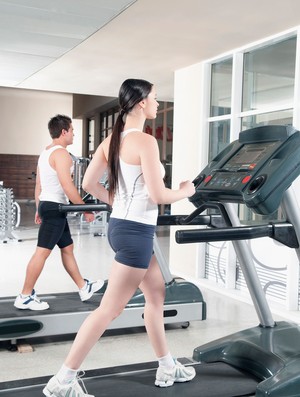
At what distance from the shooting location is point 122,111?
235 cm

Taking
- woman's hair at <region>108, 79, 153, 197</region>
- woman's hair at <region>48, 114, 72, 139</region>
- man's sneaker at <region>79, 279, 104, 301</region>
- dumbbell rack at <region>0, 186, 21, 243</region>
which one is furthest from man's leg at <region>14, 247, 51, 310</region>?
dumbbell rack at <region>0, 186, 21, 243</region>

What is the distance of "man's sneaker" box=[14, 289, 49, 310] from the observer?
3.56m

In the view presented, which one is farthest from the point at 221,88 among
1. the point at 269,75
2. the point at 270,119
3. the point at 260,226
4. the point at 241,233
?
the point at 241,233

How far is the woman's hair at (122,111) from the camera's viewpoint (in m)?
2.26

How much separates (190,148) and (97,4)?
245 cm

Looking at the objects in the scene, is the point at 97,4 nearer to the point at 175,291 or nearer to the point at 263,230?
the point at 175,291

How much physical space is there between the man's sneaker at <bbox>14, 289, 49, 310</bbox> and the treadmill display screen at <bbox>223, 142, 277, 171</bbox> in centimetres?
182

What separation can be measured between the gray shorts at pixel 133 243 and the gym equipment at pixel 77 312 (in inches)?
33.8

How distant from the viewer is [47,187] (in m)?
3.65

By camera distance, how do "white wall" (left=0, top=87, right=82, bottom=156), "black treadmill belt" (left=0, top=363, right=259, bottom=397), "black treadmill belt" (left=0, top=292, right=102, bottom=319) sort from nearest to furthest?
"black treadmill belt" (left=0, top=363, right=259, bottom=397) < "black treadmill belt" (left=0, top=292, right=102, bottom=319) < "white wall" (left=0, top=87, right=82, bottom=156)

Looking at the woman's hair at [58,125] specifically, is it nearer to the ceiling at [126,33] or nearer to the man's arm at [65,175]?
the man's arm at [65,175]

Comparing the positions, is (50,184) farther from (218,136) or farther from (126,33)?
(218,136)

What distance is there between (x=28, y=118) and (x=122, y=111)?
16.7 m

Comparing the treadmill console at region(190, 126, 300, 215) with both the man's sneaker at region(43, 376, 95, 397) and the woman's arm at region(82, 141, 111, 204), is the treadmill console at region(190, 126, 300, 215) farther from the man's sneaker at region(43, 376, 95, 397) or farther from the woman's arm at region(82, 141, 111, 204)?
the man's sneaker at region(43, 376, 95, 397)
